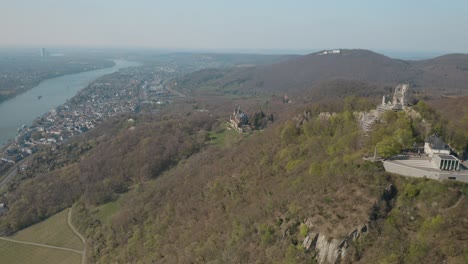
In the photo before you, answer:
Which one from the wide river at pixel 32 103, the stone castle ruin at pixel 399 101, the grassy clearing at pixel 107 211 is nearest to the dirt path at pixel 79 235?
the grassy clearing at pixel 107 211

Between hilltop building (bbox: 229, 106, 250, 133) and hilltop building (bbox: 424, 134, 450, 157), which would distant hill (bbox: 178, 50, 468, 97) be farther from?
hilltop building (bbox: 424, 134, 450, 157)

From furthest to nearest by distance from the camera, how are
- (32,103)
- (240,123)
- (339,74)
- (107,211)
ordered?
(339,74), (32,103), (240,123), (107,211)

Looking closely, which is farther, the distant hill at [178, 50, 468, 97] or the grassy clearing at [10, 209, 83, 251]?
the distant hill at [178, 50, 468, 97]

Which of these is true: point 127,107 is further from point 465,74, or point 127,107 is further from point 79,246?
point 465,74

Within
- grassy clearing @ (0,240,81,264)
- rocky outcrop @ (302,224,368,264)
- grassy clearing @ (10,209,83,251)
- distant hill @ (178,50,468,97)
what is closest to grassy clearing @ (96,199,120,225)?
grassy clearing @ (10,209,83,251)

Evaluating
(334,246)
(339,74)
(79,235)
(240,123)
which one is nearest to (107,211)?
(79,235)

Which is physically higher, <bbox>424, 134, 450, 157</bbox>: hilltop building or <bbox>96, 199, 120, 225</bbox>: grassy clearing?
<bbox>424, 134, 450, 157</bbox>: hilltop building

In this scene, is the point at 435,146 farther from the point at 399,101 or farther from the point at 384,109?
the point at 399,101
